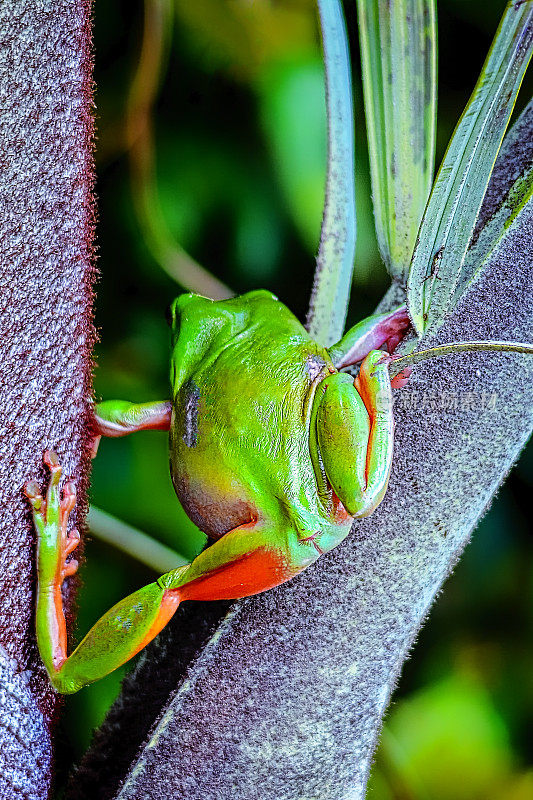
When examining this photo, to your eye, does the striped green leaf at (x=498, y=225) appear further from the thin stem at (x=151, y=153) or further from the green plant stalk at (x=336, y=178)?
the thin stem at (x=151, y=153)

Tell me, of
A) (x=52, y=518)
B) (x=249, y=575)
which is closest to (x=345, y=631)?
(x=249, y=575)

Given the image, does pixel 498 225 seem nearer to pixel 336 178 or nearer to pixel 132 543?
pixel 336 178

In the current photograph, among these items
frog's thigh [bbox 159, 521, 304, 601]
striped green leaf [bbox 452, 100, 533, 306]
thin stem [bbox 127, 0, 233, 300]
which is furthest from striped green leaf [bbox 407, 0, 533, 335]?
thin stem [bbox 127, 0, 233, 300]

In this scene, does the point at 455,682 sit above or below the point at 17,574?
below

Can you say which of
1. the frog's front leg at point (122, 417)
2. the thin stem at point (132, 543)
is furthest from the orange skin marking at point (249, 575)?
the thin stem at point (132, 543)

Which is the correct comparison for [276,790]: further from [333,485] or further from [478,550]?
[478,550]

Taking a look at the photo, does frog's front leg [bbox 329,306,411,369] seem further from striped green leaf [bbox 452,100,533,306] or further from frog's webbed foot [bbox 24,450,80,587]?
frog's webbed foot [bbox 24,450,80,587]

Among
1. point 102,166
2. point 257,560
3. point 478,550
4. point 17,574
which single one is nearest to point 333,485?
point 257,560
